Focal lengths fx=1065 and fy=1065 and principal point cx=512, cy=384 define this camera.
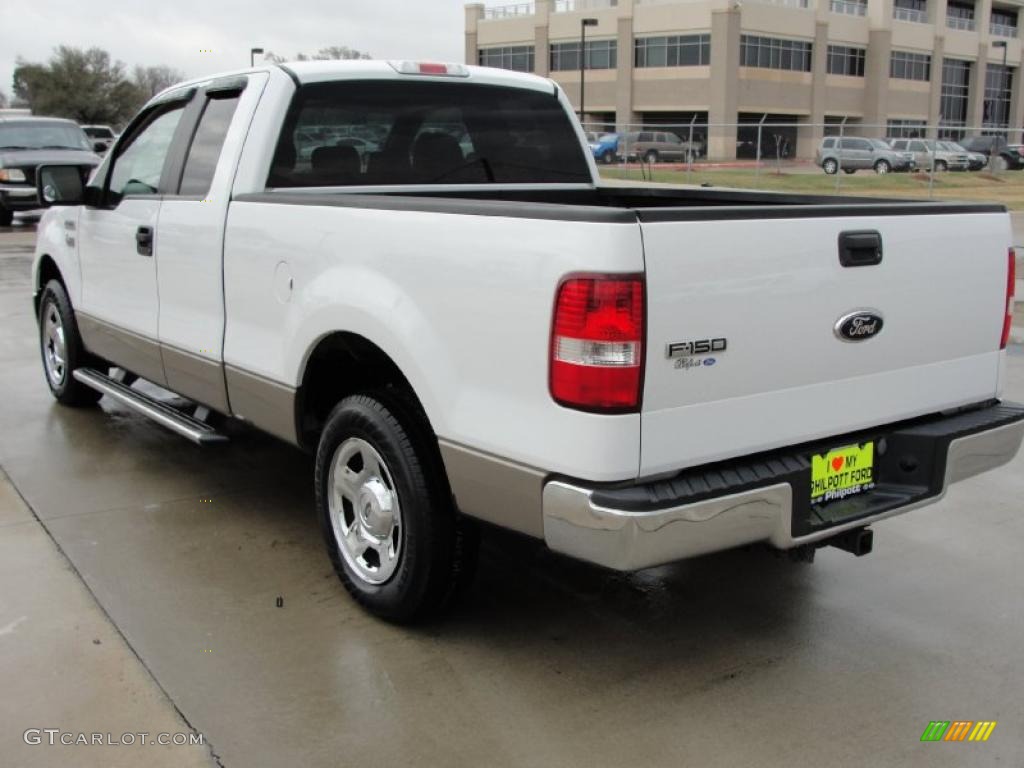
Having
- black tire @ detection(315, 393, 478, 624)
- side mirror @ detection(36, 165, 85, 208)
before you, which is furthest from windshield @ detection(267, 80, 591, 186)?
side mirror @ detection(36, 165, 85, 208)

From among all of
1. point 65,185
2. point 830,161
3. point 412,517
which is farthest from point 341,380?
point 830,161

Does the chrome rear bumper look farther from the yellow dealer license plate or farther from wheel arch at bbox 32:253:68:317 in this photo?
wheel arch at bbox 32:253:68:317

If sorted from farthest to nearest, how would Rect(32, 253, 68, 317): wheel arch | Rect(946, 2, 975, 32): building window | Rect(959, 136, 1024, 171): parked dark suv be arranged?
Rect(946, 2, 975, 32): building window, Rect(959, 136, 1024, 171): parked dark suv, Rect(32, 253, 68, 317): wheel arch

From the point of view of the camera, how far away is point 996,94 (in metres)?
85.2

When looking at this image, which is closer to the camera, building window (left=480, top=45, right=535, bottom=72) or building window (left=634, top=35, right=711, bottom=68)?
building window (left=634, top=35, right=711, bottom=68)

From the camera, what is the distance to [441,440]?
11.3 ft

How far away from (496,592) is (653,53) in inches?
2688

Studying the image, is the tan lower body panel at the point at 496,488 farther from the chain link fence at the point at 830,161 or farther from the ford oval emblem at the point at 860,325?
the chain link fence at the point at 830,161

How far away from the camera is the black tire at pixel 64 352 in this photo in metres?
6.59

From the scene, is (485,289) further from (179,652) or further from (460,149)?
(460,149)

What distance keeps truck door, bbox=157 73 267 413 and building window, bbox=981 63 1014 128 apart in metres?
89.4

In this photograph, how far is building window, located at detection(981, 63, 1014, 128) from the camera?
84438 mm

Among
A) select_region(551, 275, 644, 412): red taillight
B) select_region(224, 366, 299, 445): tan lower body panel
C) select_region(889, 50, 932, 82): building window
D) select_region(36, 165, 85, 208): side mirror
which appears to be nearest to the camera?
select_region(551, 275, 644, 412): red taillight

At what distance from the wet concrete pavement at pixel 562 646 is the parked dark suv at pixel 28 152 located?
16684mm
